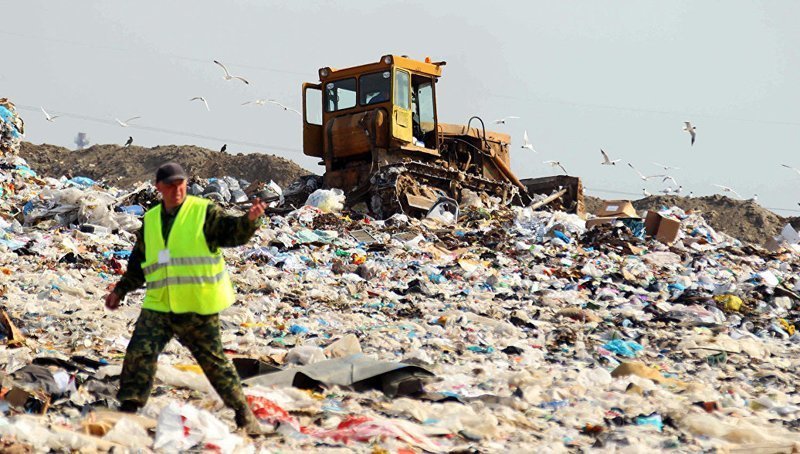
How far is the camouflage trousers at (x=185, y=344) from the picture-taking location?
389 cm

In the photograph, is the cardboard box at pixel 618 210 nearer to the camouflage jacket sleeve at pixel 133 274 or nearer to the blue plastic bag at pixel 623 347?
the blue plastic bag at pixel 623 347

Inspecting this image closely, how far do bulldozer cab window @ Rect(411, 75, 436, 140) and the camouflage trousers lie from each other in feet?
35.6

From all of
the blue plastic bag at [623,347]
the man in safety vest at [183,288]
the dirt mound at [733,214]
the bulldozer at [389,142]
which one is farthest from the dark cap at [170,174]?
the dirt mound at [733,214]

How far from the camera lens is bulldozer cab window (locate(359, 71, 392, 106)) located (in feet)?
46.5

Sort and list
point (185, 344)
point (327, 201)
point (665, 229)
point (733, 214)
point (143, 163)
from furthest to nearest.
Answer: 1. point (143, 163)
2. point (733, 214)
3. point (327, 201)
4. point (665, 229)
5. point (185, 344)

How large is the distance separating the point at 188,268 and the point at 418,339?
3.22 m

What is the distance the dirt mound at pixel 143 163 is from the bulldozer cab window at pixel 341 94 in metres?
14.1

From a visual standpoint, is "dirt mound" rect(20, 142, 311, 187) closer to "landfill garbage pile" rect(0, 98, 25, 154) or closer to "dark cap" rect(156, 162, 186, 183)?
"landfill garbage pile" rect(0, 98, 25, 154)

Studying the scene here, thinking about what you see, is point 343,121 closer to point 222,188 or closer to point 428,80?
point 428,80

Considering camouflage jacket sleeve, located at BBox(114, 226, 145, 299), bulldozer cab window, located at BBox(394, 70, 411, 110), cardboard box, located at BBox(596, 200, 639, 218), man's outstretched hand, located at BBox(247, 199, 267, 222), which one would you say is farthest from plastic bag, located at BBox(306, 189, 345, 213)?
man's outstretched hand, located at BBox(247, 199, 267, 222)

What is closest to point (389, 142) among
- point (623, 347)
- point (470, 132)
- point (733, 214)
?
point (470, 132)

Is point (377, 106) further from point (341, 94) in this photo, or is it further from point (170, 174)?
point (170, 174)

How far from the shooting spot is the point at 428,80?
14.6 meters

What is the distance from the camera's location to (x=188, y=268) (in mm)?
3811
